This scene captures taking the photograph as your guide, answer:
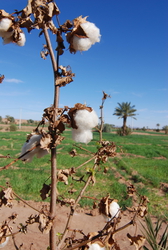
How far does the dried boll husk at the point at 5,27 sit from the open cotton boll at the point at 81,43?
32 centimetres

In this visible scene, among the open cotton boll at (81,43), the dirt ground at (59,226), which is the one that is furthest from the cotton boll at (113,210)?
the dirt ground at (59,226)

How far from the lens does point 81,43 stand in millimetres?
1103

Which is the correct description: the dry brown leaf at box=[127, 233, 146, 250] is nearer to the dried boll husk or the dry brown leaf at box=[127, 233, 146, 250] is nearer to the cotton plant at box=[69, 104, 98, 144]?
the cotton plant at box=[69, 104, 98, 144]

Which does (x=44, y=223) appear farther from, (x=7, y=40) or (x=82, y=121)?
(x=7, y=40)

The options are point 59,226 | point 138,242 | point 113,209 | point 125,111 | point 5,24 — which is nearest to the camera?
point 5,24

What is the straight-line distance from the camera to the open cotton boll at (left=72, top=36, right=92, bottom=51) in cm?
110

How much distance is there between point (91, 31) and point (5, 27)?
0.41m

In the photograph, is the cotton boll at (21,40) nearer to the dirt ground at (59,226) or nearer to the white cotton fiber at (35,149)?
the white cotton fiber at (35,149)

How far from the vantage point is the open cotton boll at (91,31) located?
1091mm

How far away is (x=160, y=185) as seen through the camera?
721 centimetres

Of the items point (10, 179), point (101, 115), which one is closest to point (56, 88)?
point (101, 115)

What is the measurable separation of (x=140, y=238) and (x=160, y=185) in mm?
6521

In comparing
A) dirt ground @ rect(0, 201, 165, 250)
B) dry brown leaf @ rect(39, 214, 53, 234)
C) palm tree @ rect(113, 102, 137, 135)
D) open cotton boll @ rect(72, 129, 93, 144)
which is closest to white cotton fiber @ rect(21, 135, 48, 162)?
open cotton boll @ rect(72, 129, 93, 144)

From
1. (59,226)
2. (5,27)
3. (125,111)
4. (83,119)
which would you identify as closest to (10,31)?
(5,27)
